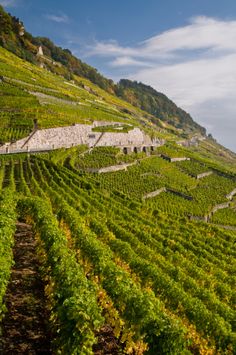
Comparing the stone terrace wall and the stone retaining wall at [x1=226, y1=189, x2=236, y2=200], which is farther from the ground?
the stone terrace wall

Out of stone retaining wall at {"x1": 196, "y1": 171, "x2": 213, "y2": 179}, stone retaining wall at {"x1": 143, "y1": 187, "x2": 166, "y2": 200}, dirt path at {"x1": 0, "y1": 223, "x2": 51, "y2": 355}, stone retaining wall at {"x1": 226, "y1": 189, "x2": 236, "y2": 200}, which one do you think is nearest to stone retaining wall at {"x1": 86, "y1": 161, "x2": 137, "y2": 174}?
stone retaining wall at {"x1": 143, "y1": 187, "x2": 166, "y2": 200}

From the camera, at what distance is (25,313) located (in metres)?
18.3

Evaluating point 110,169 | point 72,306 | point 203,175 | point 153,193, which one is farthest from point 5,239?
point 203,175

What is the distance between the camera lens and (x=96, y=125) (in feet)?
348

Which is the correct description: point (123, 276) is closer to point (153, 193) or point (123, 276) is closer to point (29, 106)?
point (153, 193)

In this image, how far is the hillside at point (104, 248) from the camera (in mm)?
16141

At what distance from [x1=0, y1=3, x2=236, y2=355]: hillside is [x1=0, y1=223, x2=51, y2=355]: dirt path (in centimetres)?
6

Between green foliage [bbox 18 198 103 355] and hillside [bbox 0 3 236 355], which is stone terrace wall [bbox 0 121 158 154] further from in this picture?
green foliage [bbox 18 198 103 355]

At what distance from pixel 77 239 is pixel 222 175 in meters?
80.5

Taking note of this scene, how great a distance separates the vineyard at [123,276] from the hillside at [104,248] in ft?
0.24

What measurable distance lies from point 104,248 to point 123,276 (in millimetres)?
5310

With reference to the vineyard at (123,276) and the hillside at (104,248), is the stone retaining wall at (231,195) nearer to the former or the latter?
the hillside at (104,248)

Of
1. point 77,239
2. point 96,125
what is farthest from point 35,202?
point 96,125

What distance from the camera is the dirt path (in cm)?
1573
